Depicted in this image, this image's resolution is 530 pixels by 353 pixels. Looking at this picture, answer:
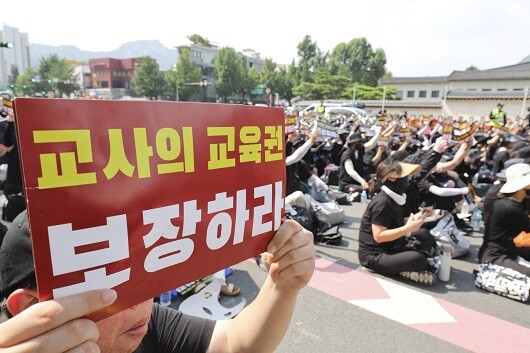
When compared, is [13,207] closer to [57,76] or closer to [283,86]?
[283,86]

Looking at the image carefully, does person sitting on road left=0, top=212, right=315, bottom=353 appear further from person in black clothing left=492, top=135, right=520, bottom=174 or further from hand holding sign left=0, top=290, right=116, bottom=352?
person in black clothing left=492, top=135, right=520, bottom=174

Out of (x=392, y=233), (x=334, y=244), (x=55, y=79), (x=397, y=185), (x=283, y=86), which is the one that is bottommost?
(x=334, y=244)

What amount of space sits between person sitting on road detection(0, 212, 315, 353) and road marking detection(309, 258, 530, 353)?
233 cm

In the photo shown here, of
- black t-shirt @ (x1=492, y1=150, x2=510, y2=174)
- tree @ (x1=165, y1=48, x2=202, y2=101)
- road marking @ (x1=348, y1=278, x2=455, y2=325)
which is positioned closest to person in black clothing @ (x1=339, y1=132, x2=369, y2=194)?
black t-shirt @ (x1=492, y1=150, x2=510, y2=174)

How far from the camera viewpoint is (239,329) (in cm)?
136

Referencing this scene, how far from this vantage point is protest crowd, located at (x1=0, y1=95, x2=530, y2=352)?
835 millimetres

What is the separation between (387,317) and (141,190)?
9.94 feet

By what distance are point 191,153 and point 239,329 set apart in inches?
30.0

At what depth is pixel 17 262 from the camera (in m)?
0.89

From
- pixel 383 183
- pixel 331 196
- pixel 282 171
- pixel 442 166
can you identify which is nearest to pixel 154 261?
pixel 282 171

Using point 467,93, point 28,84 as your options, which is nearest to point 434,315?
point 467,93

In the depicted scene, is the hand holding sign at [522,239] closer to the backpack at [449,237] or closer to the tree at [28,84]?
the backpack at [449,237]

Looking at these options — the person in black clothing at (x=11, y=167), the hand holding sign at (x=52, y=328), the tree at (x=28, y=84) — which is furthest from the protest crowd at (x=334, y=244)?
the tree at (x=28, y=84)

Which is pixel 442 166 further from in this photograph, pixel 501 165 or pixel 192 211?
pixel 192 211
